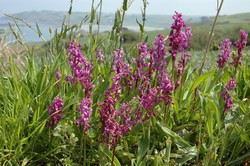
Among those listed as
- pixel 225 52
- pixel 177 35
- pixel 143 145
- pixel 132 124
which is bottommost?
pixel 143 145

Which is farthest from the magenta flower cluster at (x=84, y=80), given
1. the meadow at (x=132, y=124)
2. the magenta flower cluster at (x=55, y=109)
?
the magenta flower cluster at (x=55, y=109)

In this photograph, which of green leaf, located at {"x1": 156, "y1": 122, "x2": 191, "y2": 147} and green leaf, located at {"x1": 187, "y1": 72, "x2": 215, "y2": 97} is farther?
green leaf, located at {"x1": 187, "y1": 72, "x2": 215, "y2": 97}

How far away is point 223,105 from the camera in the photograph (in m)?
2.42

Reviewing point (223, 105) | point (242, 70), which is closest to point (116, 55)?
point (223, 105)

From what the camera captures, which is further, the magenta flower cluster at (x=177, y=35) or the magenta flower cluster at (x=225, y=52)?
the magenta flower cluster at (x=225, y=52)

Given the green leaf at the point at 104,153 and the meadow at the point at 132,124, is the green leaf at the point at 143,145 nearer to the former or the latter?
the meadow at the point at 132,124

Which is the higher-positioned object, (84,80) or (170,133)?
(84,80)

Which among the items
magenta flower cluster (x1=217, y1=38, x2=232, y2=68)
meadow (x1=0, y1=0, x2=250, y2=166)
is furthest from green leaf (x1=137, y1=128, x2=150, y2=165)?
magenta flower cluster (x1=217, y1=38, x2=232, y2=68)

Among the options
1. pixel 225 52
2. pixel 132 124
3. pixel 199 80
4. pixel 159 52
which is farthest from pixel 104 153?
pixel 225 52

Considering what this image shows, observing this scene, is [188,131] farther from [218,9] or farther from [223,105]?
[218,9]

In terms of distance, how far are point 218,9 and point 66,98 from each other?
1174mm

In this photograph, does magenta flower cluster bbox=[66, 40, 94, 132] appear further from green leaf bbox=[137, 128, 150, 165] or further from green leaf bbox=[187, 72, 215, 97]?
green leaf bbox=[187, 72, 215, 97]

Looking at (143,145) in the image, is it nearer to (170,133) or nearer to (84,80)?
(170,133)

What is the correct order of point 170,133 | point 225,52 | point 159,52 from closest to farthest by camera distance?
point 170,133
point 159,52
point 225,52
